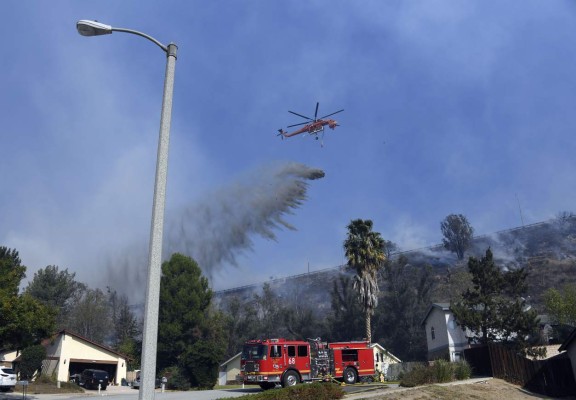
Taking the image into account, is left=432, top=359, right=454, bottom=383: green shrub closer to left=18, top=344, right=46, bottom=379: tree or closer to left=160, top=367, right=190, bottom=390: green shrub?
left=160, top=367, right=190, bottom=390: green shrub

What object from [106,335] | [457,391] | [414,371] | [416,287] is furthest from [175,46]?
[106,335]

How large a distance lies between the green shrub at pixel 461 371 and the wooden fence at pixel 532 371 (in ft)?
7.76

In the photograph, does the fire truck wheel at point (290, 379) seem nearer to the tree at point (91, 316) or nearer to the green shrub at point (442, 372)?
the green shrub at point (442, 372)

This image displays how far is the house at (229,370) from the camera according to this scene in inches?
2731

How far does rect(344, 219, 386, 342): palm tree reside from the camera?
5266 cm

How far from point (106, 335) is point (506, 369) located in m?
94.6

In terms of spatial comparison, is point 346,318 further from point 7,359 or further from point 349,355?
point 7,359

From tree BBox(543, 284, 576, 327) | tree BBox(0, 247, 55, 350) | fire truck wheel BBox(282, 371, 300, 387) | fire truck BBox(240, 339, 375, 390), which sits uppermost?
tree BBox(543, 284, 576, 327)

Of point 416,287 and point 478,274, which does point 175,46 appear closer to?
point 478,274

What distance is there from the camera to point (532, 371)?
34.3m

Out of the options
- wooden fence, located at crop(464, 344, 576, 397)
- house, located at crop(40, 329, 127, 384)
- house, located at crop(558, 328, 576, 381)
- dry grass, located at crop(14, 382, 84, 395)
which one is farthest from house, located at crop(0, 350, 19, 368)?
house, located at crop(558, 328, 576, 381)

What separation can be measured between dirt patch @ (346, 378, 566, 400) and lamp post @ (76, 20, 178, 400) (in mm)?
17410

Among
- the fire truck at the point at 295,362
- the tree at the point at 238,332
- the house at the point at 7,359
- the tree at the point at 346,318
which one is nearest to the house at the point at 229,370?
the tree at the point at 346,318

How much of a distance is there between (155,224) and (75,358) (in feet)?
160
